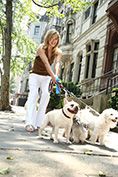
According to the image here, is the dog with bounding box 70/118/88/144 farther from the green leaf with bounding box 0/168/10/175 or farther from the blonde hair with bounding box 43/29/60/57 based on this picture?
the green leaf with bounding box 0/168/10/175

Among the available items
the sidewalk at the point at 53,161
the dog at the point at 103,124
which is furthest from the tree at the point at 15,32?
the sidewalk at the point at 53,161

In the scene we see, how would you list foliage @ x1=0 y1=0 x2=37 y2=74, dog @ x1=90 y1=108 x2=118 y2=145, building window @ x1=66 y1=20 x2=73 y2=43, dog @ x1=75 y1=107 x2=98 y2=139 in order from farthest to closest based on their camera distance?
building window @ x1=66 y1=20 x2=73 y2=43 < foliage @ x1=0 y1=0 x2=37 y2=74 < dog @ x1=75 y1=107 x2=98 y2=139 < dog @ x1=90 y1=108 x2=118 y2=145

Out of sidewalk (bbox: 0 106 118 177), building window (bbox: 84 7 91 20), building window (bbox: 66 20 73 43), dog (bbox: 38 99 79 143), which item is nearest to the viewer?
sidewalk (bbox: 0 106 118 177)

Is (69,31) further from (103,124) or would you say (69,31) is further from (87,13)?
(103,124)

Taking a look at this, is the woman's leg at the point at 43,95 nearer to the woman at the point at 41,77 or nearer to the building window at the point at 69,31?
the woman at the point at 41,77

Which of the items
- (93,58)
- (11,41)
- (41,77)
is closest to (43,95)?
(41,77)

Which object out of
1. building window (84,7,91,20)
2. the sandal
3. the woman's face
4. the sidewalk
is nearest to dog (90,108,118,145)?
the sidewalk

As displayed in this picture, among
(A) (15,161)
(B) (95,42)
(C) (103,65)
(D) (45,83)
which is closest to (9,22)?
(C) (103,65)

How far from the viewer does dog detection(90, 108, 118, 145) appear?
5.91 m

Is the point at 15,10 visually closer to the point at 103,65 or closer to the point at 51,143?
the point at 103,65

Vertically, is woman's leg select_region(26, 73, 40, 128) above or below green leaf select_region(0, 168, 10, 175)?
above

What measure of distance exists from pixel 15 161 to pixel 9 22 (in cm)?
1346

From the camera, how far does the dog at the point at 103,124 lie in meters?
5.91

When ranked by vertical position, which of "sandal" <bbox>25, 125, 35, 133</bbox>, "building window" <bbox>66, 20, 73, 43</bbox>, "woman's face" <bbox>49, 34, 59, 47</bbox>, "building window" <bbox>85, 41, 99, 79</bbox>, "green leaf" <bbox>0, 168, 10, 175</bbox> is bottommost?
"sandal" <bbox>25, 125, 35, 133</bbox>
